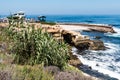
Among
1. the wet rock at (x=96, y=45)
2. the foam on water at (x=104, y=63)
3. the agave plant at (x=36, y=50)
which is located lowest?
the wet rock at (x=96, y=45)

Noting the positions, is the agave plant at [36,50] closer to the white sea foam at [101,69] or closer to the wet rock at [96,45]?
the white sea foam at [101,69]

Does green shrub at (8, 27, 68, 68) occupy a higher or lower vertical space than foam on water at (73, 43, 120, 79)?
higher

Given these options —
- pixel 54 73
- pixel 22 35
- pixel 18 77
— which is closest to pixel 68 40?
pixel 22 35

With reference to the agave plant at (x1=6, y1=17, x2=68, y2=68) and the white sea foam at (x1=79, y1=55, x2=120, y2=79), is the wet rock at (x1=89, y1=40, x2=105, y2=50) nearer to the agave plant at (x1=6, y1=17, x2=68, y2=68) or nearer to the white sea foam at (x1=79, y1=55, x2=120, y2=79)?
the white sea foam at (x1=79, y1=55, x2=120, y2=79)

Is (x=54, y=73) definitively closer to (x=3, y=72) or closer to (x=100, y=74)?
(x=3, y=72)

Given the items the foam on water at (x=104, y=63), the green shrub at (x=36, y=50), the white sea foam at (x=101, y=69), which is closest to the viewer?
the green shrub at (x=36, y=50)

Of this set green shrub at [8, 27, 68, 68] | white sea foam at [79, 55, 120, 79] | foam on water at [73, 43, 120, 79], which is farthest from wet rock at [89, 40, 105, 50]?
green shrub at [8, 27, 68, 68]

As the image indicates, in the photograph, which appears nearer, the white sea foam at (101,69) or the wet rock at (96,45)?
the white sea foam at (101,69)

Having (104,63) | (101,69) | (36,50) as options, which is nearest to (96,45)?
(104,63)

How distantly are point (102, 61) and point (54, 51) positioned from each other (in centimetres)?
1516

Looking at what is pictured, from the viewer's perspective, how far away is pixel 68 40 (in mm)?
36125

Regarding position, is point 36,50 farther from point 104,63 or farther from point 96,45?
point 96,45

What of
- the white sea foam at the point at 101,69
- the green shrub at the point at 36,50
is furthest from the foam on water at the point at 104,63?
the green shrub at the point at 36,50

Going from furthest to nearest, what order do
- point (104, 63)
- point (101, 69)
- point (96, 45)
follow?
point (96, 45), point (104, 63), point (101, 69)
